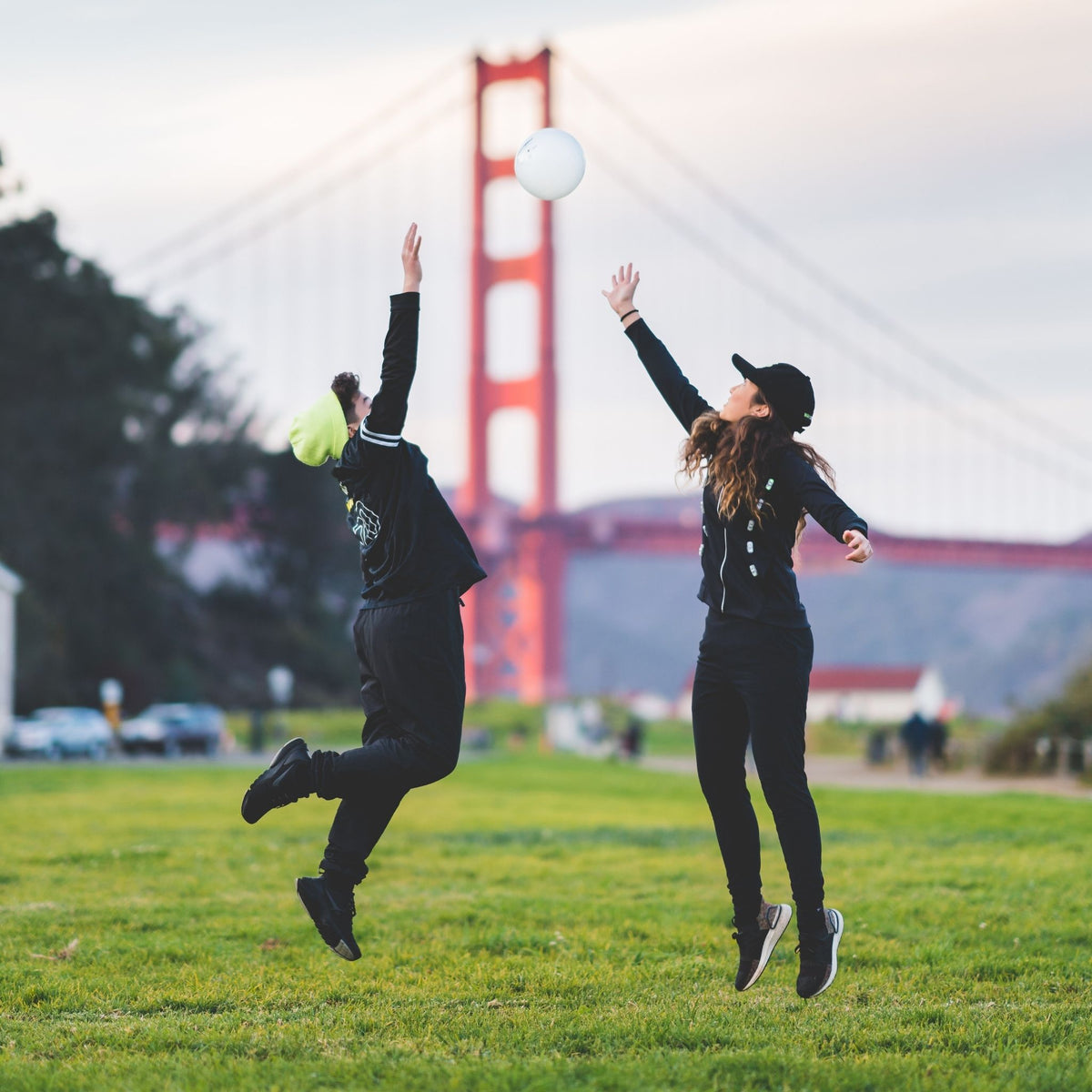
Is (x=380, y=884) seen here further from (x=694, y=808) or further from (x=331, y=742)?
(x=331, y=742)

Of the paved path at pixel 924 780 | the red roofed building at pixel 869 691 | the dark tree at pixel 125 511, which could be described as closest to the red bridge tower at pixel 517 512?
the dark tree at pixel 125 511

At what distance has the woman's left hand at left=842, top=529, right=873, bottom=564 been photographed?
4.31 m

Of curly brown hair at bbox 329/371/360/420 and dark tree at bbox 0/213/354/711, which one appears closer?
curly brown hair at bbox 329/371/360/420

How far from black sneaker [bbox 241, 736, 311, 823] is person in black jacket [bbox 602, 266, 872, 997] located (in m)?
1.15

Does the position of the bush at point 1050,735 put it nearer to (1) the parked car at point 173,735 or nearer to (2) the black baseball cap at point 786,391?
(1) the parked car at point 173,735

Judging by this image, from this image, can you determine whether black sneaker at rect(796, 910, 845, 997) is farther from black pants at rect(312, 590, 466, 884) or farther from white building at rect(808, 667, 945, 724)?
white building at rect(808, 667, 945, 724)

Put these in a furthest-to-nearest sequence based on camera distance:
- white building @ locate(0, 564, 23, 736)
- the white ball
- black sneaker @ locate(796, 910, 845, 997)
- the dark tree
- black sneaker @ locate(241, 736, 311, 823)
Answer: the dark tree < white building @ locate(0, 564, 23, 736) < the white ball < black sneaker @ locate(241, 736, 311, 823) < black sneaker @ locate(796, 910, 845, 997)

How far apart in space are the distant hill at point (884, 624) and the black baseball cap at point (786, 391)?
362 feet

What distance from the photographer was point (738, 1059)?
12.8ft

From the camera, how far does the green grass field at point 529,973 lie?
388 cm

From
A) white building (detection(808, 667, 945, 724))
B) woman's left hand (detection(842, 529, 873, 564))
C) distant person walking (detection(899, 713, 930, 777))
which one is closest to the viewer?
woman's left hand (detection(842, 529, 873, 564))

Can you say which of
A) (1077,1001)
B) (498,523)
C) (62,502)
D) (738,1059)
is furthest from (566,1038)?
(498,523)

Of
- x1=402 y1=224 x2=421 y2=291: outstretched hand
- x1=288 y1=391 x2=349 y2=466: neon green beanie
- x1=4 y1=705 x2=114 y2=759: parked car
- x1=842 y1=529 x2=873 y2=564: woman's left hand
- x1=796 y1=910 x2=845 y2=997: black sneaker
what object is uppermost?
x1=402 y1=224 x2=421 y2=291: outstretched hand

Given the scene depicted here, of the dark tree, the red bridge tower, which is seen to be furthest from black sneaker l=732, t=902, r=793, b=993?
the red bridge tower
